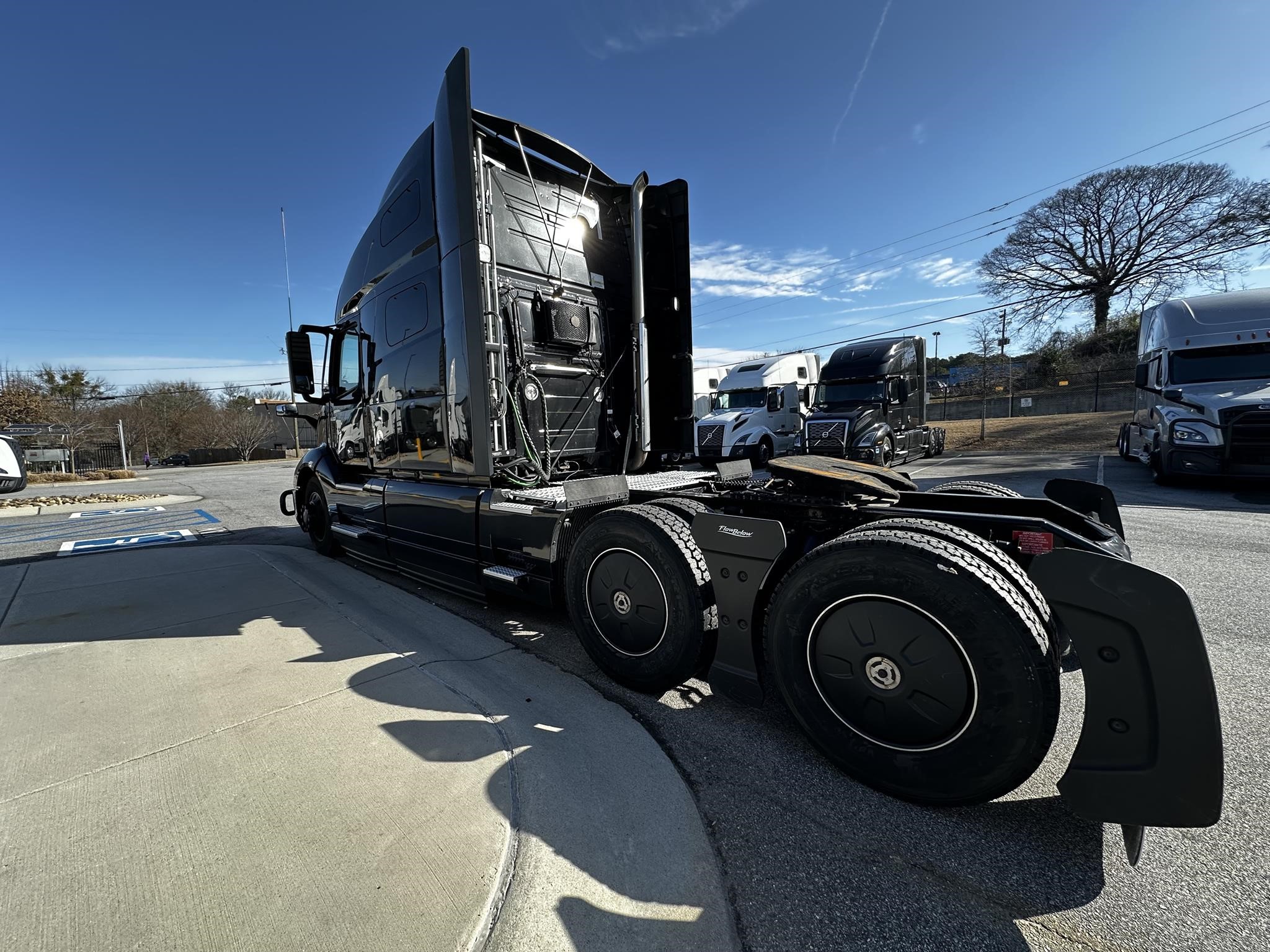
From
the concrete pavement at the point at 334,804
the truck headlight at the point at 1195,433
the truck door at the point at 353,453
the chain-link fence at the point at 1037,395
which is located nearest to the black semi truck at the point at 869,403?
the truck headlight at the point at 1195,433

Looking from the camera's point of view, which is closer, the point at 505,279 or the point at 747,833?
the point at 747,833

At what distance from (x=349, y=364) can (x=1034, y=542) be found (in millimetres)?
5933

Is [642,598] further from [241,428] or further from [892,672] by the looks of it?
[241,428]

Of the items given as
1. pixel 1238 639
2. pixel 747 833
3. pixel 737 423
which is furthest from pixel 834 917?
pixel 737 423

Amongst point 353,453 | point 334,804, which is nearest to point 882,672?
point 334,804

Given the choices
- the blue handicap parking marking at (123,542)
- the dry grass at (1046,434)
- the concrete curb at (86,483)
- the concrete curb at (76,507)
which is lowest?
the blue handicap parking marking at (123,542)

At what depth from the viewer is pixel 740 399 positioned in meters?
16.9

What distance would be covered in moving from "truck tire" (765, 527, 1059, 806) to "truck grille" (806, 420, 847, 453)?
10.6 meters

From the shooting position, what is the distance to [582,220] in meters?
4.50

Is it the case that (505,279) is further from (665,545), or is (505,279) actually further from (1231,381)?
(1231,381)

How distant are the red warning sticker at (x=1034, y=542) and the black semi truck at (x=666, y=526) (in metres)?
0.01

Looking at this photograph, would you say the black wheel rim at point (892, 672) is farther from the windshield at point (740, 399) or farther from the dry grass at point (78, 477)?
the dry grass at point (78, 477)

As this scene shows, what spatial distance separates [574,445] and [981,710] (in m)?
3.30

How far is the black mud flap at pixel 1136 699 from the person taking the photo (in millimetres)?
1467
